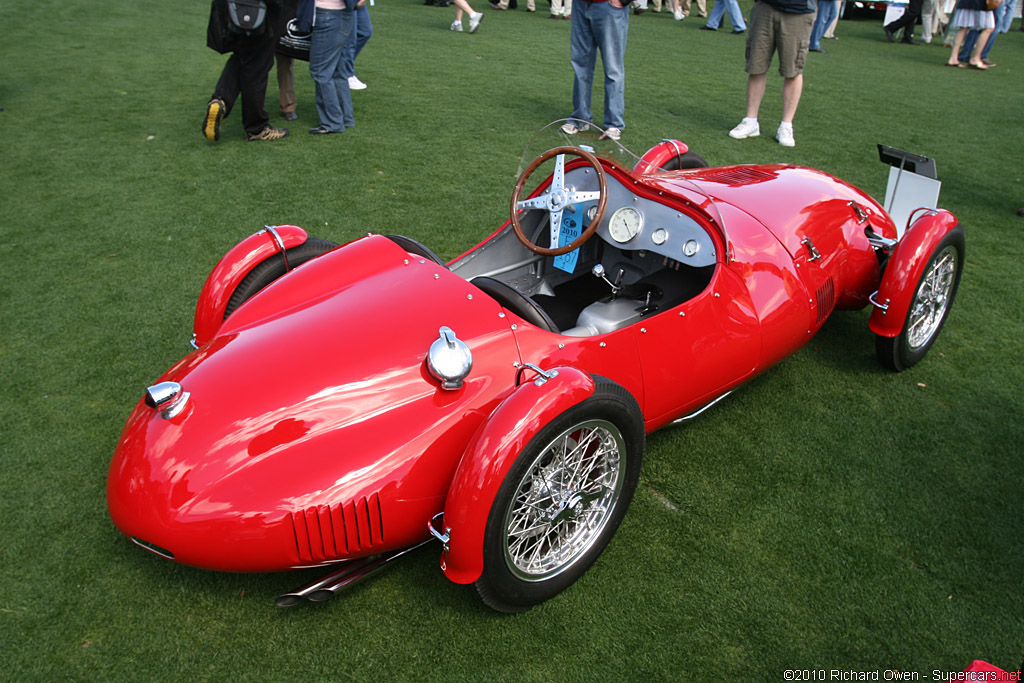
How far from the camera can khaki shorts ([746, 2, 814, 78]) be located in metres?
6.45

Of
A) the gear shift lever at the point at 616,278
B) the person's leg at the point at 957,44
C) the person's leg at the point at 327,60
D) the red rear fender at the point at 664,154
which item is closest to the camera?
the gear shift lever at the point at 616,278

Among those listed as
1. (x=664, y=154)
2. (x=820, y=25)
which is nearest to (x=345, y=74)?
(x=664, y=154)

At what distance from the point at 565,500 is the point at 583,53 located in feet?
Answer: 18.1

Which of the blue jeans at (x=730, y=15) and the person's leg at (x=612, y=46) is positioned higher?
the blue jeans at (x=730, y=15)

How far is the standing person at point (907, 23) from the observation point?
13812 millimetres

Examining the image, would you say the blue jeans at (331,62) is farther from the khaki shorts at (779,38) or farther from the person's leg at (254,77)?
the khaki shorts at (779,38)

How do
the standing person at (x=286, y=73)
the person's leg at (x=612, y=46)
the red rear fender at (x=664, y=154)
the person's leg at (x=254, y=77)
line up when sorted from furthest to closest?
the person's leg at (x=612, y=46) < the standing person at (x=286, y=73) < the person's leg at (x=254, y=77) < the red rear fender at (x=664, y=154)

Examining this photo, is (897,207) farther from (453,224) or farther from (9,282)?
(9,282)

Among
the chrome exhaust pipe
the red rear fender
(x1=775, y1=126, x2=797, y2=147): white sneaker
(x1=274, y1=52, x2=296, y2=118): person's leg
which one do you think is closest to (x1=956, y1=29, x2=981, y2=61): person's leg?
(x1=775, y1=126, x2=797, y2=147): white sneaker

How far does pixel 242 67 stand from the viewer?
6156 millimetres

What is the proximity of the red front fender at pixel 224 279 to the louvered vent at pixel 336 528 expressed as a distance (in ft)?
4.03

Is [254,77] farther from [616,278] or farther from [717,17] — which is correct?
[717,17]

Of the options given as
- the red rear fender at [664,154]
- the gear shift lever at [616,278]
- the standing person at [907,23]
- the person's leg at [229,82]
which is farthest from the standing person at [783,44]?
the standing person at [907,23]

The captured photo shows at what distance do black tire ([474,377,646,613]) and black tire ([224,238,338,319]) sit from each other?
1.58 metres
